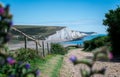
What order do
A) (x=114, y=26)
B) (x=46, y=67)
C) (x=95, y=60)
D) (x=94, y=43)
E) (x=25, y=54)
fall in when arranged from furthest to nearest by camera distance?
(x=94, y=43), (x=114, y=26), (x=46, y=67), (x=25, y=54), (x=95, y=60)

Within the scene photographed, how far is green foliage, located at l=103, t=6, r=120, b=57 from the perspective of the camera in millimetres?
30719

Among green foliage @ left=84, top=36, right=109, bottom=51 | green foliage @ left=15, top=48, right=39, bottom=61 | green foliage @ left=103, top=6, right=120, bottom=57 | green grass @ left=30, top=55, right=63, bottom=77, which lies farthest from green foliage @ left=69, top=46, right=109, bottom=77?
green foliage @ left=84, top=36, right=109, bottom=51

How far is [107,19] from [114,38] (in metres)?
1.76

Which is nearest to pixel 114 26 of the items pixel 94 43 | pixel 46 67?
pixel 46 67

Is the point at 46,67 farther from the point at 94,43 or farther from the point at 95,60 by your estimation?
the point at 94,43

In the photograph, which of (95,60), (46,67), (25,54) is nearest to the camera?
(95,60)

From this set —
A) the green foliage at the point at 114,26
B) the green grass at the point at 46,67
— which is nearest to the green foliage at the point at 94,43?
the green foliage at the point at 114,26

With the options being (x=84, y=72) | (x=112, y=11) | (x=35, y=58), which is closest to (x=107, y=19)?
(x=112, y=11)

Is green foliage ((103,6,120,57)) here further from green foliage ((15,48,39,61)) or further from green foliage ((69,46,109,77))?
green foliage ((69,46,109,77))

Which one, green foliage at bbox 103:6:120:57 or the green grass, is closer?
the green grass

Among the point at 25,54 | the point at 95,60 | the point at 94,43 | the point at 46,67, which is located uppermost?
the point at 95,60

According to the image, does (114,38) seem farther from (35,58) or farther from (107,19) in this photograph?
(35,58)

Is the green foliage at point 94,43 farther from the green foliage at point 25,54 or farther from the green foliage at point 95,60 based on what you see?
the green foliage at point 95,60

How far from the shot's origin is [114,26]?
1222 inches
